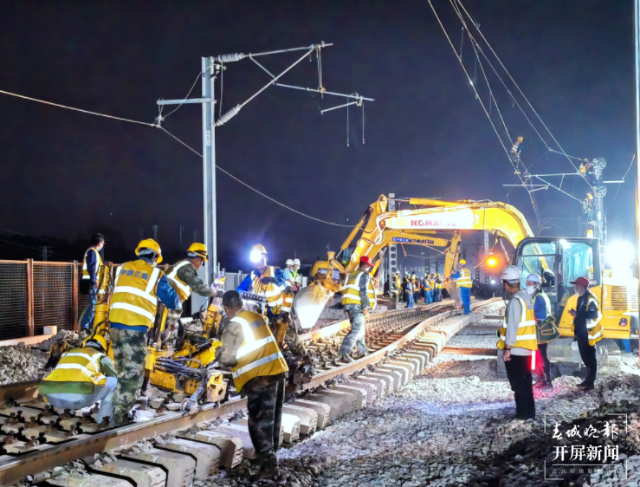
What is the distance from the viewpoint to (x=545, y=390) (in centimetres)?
843

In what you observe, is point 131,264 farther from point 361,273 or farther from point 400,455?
point 361,273

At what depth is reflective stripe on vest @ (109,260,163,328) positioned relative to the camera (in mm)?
5305

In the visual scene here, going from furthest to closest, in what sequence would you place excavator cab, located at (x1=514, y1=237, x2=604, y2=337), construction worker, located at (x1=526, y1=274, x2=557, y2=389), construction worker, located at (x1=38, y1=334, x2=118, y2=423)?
excavator cab, located at (x1=514, y1=237, x2=604, y2=337)
construction worker, located at (x1=526, y1=274, x2=557, y2=389)
construction worker, located at (x1=38, y1=334, x2=118, y2=423)

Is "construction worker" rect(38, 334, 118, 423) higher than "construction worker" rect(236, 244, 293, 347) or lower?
lower

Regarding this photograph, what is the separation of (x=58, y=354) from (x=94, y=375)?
2.66 metres

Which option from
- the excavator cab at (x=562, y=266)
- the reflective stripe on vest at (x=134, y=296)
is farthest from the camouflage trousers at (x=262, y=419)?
the excavator cab at (x=562, y=266)

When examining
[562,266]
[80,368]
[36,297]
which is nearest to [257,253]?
[80,368]

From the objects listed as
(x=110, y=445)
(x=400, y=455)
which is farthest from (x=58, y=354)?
(x=400, y=455)

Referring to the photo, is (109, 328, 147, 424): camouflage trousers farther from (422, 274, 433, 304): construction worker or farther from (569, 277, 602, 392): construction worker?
(422, 274, 433, 304): construction worker

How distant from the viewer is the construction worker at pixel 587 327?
8484 millimetres

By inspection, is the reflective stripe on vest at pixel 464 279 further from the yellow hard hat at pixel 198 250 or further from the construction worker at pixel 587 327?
the yellow hard hat at pixel 198 250

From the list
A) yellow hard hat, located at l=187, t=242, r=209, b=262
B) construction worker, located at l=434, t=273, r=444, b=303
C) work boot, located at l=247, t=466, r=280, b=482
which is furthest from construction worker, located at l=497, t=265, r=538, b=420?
construction worker, located at l=434, t=273, r=444, b=303

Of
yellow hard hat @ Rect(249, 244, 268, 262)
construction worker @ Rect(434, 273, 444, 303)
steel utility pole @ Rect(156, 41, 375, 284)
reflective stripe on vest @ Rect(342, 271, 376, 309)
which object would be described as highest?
steel utility pole @ Rect(156, 41, 375, 284)

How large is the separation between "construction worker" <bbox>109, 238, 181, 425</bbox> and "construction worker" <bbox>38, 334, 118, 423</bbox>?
0.42ft
